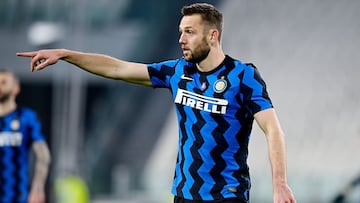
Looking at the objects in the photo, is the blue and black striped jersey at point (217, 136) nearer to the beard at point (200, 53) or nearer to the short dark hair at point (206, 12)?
the beard at point (200, 53)

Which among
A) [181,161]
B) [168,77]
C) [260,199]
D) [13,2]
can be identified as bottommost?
[260,199]

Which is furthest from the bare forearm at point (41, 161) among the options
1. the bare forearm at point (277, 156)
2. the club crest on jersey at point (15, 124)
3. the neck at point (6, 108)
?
the bare forearm at point (277, 156)

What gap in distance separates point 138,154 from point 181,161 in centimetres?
866

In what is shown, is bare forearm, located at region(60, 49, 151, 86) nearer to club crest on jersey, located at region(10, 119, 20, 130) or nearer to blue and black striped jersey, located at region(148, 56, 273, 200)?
blue and black striped jersey, located at region(148, 56, 273, 200)

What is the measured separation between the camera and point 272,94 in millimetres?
13422

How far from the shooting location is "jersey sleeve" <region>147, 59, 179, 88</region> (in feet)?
18.2

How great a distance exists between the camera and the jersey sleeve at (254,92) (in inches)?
203

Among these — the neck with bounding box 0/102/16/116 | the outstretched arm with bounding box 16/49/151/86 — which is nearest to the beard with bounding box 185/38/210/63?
the outstretched arm with bounding box 16/49/151/86

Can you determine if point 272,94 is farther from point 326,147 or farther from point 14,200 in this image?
point 14,200

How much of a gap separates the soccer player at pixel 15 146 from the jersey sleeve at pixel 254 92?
12.7 feet

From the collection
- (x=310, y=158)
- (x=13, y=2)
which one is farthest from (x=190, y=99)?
(x=13, y=2)

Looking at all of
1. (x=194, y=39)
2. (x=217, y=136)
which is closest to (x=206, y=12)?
(x=194, y=39)

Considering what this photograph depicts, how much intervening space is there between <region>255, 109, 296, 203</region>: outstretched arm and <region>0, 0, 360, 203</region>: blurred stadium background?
7.91m

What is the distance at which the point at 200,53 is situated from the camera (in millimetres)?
5305
